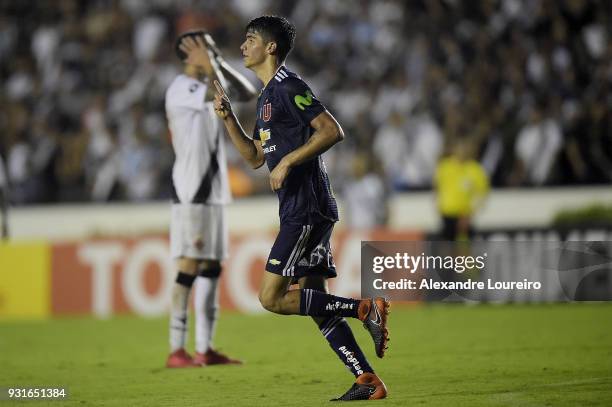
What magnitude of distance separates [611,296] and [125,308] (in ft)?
22.5

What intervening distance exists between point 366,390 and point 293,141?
165 centimetres

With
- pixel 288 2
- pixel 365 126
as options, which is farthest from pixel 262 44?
pixel 288 2

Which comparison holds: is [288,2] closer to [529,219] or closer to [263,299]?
[529,219]

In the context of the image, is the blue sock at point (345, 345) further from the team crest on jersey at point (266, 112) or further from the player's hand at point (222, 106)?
the player's hand at point (222, 106)

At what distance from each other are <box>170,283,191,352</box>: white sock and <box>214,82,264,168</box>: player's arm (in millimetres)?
2597

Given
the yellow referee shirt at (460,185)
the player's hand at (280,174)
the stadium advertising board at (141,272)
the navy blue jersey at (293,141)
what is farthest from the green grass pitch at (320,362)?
the yellow referee shirt at (460,185)

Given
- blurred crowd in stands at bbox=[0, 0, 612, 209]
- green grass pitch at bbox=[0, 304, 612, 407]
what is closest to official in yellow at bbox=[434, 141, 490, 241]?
blurred crowd in stands at bbox=[0, 0, 612, 209]

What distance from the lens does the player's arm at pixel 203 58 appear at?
944 centimetres

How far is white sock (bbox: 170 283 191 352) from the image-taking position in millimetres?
9492

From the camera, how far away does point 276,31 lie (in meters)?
7.07

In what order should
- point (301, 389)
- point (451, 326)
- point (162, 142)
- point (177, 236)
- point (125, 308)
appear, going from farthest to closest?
point (162, 142), point (125, 308), point (451, 326), point (177, 236), point (301, 389)

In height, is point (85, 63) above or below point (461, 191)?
above

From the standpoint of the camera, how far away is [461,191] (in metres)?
16.3

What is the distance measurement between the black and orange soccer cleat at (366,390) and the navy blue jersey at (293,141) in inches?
41.3
